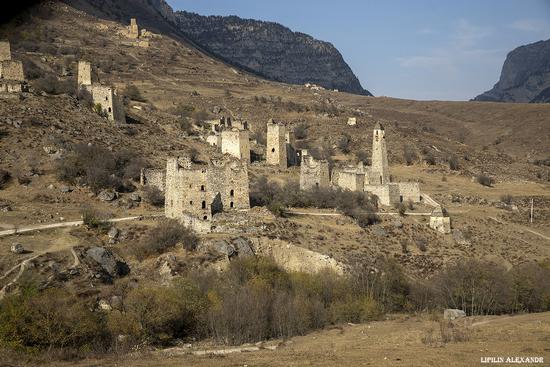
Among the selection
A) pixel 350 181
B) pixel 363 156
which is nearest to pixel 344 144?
pixel 363 156

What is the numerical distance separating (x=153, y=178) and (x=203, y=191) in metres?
7.17

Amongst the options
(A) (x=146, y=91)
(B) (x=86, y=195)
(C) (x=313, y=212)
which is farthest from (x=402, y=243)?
(A) (x=146, y=91)

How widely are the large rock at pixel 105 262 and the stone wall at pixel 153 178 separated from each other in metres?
9.96

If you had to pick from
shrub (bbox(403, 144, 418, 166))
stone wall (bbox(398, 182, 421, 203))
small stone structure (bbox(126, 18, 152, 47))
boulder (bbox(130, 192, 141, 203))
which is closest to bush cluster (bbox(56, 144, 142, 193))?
boulder (bbox(130, 192, 141, 203))

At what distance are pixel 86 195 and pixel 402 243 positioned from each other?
1677 centimetres

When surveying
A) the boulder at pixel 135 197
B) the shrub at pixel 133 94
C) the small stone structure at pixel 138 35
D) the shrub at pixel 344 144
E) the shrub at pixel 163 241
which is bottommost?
the shrub at pixel 163 241

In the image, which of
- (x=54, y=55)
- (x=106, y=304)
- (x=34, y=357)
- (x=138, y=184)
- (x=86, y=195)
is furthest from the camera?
(x=54, y=55)

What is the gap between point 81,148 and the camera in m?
41.3

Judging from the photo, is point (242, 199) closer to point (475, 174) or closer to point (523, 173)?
point (475, 174)

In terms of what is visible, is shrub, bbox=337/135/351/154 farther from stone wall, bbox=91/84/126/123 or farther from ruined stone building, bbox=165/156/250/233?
ruined stone building, bbox=165/156/250/233

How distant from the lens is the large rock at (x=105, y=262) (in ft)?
96.0

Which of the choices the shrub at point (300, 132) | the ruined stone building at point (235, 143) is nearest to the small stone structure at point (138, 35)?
Answer: the shrub at point (300, 132)

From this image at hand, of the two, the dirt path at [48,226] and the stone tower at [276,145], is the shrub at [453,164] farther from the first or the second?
the dirt path at [48,226]

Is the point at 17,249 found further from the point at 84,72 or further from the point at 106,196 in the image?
the point at 84,72
